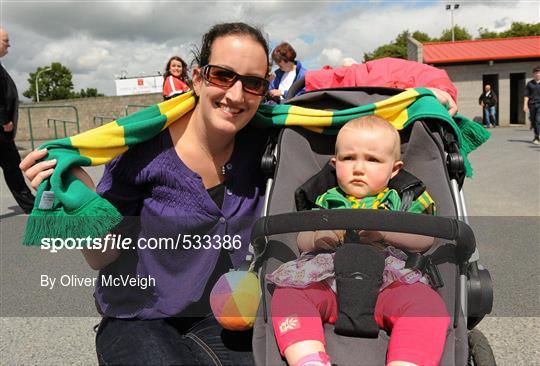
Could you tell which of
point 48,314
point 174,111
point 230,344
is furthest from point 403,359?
point 48,314

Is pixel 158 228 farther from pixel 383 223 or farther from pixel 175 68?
pixel 175 68

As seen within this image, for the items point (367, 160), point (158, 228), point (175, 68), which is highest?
point (175, 68)

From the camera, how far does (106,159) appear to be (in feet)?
6.02

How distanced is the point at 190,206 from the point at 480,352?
1.34 m

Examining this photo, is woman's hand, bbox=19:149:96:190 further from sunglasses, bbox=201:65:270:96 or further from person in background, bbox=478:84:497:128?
person in background, bbox=478:84:497:128

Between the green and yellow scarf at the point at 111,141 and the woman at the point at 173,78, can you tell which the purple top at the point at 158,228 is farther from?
the woman at the point at 173,78

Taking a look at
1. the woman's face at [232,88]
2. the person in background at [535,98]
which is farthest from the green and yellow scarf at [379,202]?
the person in background at [535,98]

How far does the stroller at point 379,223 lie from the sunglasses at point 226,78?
37 centimetres

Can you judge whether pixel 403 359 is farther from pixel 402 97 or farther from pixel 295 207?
pixel 402 97

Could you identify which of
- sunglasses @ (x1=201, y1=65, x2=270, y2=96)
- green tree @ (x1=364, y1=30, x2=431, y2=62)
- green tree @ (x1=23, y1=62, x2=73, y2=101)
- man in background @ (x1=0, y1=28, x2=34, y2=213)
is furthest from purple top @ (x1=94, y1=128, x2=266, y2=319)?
green tree @ (x1=23, y1=62, x2=73, y2=101)

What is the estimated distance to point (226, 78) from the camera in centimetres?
180

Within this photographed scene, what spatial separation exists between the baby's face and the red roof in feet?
70.3

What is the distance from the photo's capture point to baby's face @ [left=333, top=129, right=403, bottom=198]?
204 cm

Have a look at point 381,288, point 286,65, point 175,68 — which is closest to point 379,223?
point 381,288
